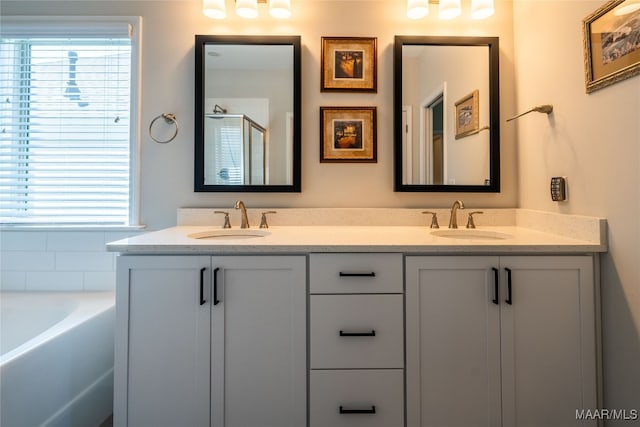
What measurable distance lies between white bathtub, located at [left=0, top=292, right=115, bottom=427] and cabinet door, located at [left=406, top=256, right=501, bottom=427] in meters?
1.35

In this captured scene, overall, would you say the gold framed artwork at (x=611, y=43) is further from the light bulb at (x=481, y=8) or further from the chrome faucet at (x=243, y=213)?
the chrome faucet at (x=243, y=213)

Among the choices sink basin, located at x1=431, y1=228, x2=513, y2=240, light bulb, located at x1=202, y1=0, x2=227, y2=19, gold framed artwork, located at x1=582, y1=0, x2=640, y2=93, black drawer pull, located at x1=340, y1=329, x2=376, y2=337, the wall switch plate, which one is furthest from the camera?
light bulb, located at x1=202, y1=0, x2=227, y2=19

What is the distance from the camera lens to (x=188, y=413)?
1238 mm

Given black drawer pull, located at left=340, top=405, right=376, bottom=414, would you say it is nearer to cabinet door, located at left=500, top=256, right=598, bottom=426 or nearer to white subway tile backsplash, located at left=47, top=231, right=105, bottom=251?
cabinet door, located at left=500, top=256, right=598, bottom=426

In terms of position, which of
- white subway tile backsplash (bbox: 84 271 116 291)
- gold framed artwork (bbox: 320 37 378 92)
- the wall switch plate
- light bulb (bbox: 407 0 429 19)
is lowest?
white subway tile backsplash (bbox: 84 271 116 291)

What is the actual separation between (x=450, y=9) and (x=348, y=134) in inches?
32.7

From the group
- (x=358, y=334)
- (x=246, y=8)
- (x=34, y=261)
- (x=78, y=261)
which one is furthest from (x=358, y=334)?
(x=34, y=261)

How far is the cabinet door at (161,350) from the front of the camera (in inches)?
48.6

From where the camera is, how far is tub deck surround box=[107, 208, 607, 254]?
1.23m

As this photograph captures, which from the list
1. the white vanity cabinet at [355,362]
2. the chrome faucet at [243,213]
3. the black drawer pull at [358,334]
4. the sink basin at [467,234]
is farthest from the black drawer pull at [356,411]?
the chrome faucet at [243,213]

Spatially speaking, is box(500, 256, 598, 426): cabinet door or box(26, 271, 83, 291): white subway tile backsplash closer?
box(500, 256, 598, 426): cabinet door

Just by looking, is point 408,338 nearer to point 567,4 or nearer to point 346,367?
point 346,367

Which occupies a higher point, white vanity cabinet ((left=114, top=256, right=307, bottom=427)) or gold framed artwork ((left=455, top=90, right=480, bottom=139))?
gold framed artwork ((left=455, top=90, right=480, bottom=139))

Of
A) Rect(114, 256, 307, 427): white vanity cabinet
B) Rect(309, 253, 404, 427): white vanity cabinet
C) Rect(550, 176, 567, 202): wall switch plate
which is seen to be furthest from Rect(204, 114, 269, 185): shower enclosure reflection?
Rect(550, 176, 567, 202): wall switch plate
